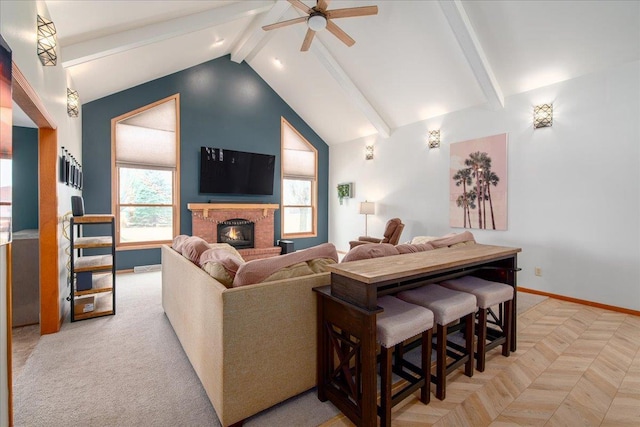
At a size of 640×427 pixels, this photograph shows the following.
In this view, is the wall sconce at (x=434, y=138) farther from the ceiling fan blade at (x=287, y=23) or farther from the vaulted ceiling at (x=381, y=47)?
the ceiling fan blade at (x=287, y=23)

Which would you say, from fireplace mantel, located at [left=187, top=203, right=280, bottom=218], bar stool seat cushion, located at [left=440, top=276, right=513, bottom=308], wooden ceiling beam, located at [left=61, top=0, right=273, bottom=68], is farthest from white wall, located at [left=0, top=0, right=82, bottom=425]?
bar stool seat cushion, located at [left=440, top=276, right=513, bottom=308]

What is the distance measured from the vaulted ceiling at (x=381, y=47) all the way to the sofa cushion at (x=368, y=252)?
3.21 meters

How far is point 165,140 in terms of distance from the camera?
5.49 metres

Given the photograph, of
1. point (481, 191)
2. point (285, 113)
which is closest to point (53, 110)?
point (285, 113)

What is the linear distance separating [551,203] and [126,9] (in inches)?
219

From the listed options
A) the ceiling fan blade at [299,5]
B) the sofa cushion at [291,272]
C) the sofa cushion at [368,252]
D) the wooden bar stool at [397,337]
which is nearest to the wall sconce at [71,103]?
the ceiling fan blade at [299,5]

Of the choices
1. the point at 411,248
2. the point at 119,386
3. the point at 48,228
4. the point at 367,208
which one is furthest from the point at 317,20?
the point at 119,386

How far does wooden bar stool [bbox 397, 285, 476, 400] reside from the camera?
177cm

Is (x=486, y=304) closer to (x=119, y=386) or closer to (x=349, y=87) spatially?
(x=119, y=386)

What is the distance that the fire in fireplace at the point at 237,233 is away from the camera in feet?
19.5

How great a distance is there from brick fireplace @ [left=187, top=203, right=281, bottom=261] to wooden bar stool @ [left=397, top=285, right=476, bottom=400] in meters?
4.39

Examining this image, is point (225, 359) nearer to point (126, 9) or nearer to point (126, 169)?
point (126, 9)

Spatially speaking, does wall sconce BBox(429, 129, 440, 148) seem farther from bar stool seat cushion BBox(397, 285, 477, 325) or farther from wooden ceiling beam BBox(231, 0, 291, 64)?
bar stool seat cushion BBox(397, 285, 477, 325)

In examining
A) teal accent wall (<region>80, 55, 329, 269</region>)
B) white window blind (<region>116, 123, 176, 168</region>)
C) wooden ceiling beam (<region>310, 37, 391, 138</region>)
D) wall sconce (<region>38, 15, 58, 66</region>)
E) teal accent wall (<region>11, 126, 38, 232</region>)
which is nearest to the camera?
wall sconce (<region>38, 15, 58, 66</region>)
